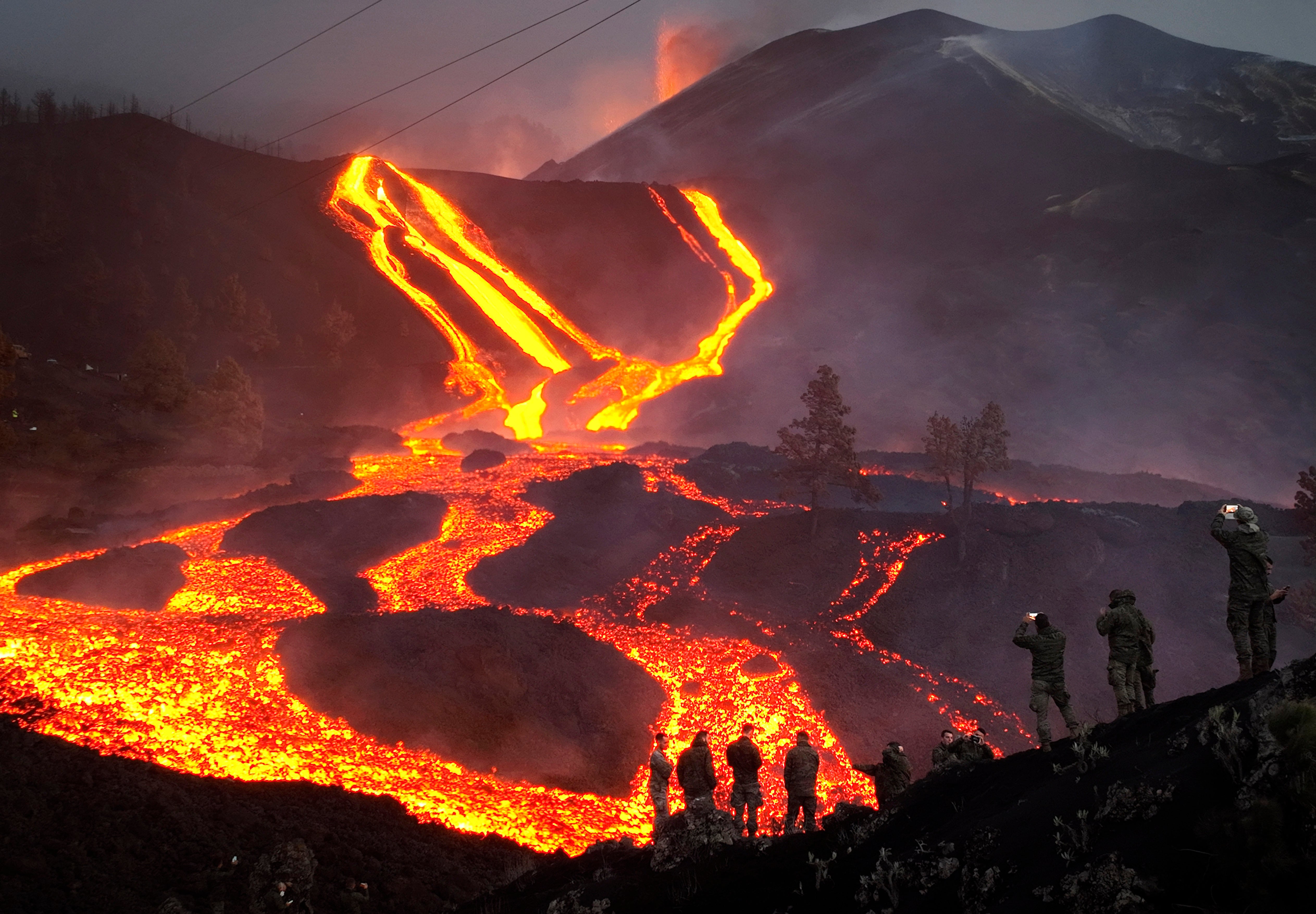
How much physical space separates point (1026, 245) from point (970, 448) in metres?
49.8

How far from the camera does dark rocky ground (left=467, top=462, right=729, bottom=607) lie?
2566 cm

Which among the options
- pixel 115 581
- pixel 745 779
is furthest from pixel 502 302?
pixel 745 779

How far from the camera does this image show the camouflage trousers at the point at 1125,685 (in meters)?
9.15

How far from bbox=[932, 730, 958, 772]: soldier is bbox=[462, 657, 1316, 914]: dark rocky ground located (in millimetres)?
1267

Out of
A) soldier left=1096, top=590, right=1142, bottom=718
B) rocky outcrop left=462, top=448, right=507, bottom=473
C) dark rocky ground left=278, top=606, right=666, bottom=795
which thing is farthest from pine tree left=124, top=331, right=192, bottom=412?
soldier left=1096, top=590, right=1142, bottom=718

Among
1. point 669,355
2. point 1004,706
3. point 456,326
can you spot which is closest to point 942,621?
point 1004,706

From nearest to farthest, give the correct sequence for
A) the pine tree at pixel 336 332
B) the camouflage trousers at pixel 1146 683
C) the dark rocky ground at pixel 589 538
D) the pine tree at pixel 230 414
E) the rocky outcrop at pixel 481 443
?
the camouflage trousers at pixel 1146 683 → the dark rocky ground at pixel 589 538 → the pine tree at pixel 230 414 → the rocky outcrop at pixel 481 443 → the pine tree at pixel 336 332

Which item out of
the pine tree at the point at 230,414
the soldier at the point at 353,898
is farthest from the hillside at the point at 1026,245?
the soldier at the point at 353,898

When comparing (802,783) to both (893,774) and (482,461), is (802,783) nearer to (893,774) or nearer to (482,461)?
(893,774)

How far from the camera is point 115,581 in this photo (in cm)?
2288

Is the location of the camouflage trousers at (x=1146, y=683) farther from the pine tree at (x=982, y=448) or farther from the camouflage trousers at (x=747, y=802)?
the pine tree at (x=982, y=448)

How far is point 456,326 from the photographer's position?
62.1 m

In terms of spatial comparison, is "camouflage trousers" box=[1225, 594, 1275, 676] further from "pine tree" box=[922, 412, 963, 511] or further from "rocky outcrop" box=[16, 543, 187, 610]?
"rocky outcrop" box=[16, 543, 187, 610]

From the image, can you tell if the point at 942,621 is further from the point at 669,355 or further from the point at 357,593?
the point at 669,355
